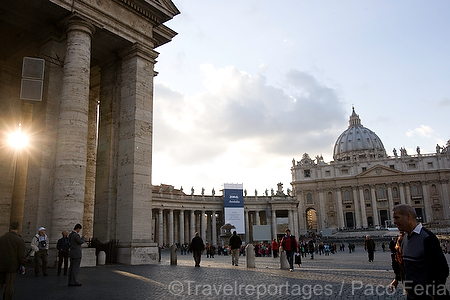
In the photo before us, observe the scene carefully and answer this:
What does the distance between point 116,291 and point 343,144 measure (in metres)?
142

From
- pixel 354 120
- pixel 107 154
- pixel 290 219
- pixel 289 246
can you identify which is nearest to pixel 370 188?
pixel 290 219

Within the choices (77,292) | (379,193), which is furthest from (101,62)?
(379,193)

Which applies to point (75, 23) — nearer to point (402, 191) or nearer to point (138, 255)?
Result: point (138, 255)

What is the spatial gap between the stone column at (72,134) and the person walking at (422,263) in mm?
11325

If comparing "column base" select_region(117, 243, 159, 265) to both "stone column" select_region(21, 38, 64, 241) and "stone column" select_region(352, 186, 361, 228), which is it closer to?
"stone column" select_region(21, 38, 64, 241)

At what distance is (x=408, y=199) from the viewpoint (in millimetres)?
96938

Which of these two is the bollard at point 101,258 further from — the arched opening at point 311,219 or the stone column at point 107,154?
the arched opening at point 311,219

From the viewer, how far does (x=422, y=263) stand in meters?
3.54

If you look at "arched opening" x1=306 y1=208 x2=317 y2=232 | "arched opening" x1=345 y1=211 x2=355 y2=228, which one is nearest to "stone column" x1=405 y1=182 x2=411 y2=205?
"arched opening" x1=345 y1=211 x2=355 y2=228

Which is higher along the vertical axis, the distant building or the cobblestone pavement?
the distant building

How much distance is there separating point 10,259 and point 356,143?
Result: 141m

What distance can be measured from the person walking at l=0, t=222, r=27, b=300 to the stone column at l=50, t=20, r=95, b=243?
19.9 feet

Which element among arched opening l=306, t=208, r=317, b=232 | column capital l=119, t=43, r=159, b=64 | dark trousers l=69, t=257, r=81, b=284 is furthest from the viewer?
arched opening l=306, t=208, r=317, b=232

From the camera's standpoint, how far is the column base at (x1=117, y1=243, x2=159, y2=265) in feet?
46.7
